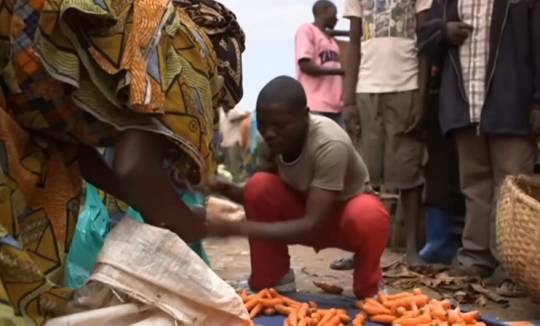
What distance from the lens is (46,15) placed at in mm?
1252

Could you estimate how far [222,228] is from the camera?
1.76 meters

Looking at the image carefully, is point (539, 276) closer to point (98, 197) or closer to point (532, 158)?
point (532, 158)

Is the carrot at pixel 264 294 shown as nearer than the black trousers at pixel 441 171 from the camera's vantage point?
Result: Yes

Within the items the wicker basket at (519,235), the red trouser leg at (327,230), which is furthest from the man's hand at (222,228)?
the wicker basket at (519,235)

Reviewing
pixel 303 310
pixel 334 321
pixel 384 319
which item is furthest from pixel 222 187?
pixel 384 319

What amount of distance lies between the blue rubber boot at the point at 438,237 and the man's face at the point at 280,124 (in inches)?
64.9

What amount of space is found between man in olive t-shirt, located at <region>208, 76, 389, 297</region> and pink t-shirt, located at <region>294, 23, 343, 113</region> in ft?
7.22

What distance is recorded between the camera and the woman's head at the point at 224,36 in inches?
84.0

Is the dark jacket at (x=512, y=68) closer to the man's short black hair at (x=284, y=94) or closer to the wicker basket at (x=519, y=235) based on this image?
the wicker basket at (x=519, y=235)

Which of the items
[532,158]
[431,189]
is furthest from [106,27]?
[431,189]

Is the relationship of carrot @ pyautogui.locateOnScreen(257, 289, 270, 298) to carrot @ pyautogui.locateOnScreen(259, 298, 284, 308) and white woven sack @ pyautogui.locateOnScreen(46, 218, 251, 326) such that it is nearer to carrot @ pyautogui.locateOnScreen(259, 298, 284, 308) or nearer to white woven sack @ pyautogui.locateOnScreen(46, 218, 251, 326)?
carrot @ pyautogui.locateOnScreen(259, 298, 284, 308)

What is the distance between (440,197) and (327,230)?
145 cm

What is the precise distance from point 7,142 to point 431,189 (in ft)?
11.0

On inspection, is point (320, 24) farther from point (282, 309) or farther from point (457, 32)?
point (282, 309)
